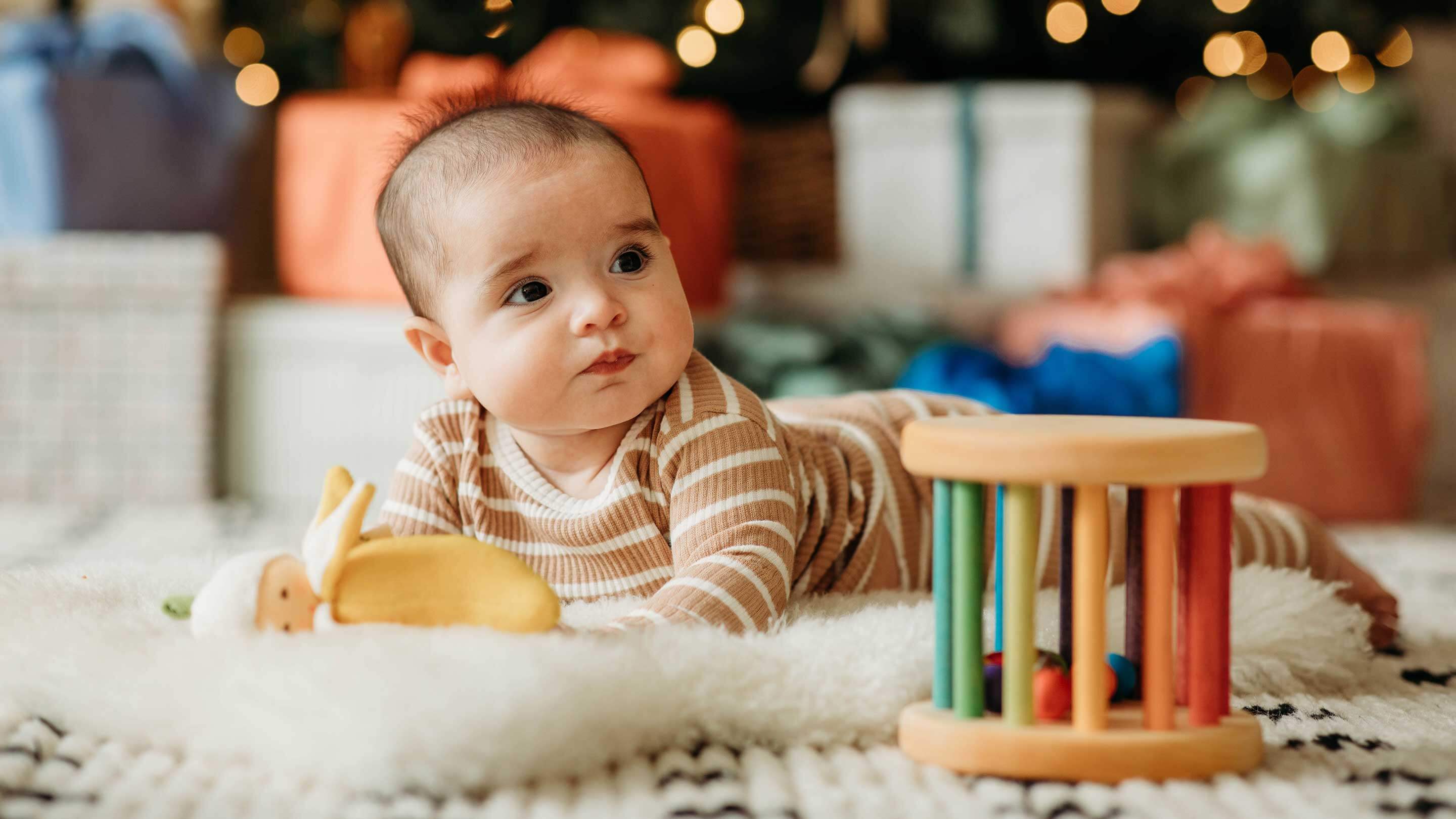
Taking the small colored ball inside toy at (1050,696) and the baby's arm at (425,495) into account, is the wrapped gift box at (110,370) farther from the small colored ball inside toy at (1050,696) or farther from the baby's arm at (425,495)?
the small colored ball inside toy at (1050,696)

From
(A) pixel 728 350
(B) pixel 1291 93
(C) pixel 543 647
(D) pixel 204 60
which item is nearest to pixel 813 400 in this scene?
(C) pixel 543 647

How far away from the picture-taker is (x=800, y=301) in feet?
7.16

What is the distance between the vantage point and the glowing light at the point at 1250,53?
2.34 m

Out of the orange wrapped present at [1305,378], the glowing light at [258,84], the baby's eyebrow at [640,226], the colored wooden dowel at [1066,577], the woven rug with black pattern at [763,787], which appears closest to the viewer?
the woven rug with black pattern at [763,787]

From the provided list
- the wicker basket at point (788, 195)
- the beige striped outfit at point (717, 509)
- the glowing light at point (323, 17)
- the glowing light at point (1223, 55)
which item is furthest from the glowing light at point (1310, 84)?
the glowing light at point (323, 17)

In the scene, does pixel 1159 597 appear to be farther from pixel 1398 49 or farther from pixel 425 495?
pixel 1398 49

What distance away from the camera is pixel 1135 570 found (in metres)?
0.69

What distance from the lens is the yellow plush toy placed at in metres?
0.72

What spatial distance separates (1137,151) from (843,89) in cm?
54

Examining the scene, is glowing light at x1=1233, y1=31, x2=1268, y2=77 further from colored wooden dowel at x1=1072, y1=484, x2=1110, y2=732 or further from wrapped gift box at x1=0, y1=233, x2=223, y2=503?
colored wooden dowel at x1=1072, y1=484, x2=1110, y2=732

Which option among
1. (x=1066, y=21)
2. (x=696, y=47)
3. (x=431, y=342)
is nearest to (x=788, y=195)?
(x=696, y=47)

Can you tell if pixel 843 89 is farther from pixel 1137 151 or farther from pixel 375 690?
pixel 375 690

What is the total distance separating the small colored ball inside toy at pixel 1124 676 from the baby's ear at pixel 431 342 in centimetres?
45

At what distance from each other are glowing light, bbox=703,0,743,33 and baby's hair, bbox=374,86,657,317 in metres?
A: 1.49
